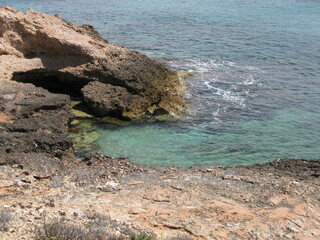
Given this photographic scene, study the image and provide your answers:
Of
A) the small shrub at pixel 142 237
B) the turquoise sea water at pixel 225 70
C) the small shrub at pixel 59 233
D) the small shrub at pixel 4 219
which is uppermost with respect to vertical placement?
the small shrub at pixel 59 233

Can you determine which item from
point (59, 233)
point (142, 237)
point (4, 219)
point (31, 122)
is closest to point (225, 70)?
point (31, 122)

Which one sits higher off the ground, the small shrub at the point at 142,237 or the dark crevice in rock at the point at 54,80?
the small shrub at the point at 142,237

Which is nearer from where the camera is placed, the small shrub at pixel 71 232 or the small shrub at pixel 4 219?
the small shrub at pixel 71 232

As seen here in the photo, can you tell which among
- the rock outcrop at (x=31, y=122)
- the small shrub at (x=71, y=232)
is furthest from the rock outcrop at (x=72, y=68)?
the small shrub at (x=71, y=232)

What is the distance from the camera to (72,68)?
19.7 m

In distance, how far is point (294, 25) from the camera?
36688 millimetres

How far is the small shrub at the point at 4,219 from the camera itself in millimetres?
7580

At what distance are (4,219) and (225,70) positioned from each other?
19496 millimetres

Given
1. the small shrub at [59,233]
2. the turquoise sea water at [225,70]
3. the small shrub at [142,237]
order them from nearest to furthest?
the small shrub at [59,233] → the small shrub at [142,237] → the turquoise sea water at [225,70]

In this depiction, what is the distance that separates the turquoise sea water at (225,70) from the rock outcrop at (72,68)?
1702 mm

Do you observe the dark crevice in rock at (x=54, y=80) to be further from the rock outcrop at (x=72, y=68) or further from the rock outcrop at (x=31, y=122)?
the rock outcrop at (x=31, y=122)

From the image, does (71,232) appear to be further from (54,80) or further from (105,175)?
(54,80)

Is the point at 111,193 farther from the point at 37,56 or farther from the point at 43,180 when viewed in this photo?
the point at 37,56

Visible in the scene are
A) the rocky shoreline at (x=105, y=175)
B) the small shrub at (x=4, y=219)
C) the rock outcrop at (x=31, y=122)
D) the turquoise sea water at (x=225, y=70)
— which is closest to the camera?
the small shrub at (x=4, y=219)
